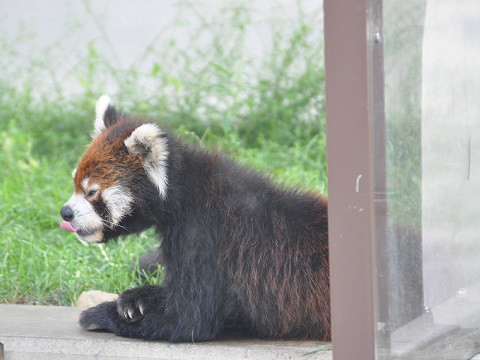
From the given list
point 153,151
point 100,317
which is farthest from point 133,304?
point 153,151

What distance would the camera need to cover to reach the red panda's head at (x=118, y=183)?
3.20 metres

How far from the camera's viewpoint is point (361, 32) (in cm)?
229

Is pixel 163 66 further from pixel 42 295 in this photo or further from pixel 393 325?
pixel 393 325

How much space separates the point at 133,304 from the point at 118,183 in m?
0.51

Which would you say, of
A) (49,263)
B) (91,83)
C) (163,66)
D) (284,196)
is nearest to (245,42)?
(163,66)

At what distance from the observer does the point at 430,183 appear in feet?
8.55

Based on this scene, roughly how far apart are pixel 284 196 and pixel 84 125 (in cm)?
406

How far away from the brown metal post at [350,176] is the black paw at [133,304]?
1.05 m

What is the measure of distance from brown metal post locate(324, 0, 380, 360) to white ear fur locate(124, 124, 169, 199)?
3.21ft

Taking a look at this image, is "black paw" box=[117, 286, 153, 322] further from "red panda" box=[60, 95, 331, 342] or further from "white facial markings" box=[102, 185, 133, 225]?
"white facial markings" box=[102, 185, 133, 225]

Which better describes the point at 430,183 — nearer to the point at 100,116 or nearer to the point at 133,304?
the point at 133,304

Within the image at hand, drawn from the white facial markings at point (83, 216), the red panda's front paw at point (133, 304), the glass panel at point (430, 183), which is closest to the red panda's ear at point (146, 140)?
the white facial markings at point (83, 216)

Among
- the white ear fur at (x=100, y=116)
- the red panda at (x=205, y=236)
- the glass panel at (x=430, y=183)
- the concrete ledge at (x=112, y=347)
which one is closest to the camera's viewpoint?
the glass panel at (x=430, y=183)

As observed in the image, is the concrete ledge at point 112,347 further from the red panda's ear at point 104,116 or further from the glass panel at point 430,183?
→ the red panda's ear at point 104,116
